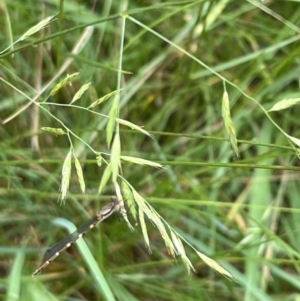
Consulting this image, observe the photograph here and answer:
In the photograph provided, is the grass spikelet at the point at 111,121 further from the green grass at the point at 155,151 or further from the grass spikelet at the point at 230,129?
the green grass at the point at 155,151

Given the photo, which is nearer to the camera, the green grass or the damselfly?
the damselfly

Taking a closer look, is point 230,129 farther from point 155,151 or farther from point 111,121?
point 155,151

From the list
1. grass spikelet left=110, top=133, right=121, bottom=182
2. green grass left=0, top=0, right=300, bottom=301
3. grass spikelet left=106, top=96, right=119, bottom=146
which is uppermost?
grass spikelet left=106, top=96, right=119, bottom=146

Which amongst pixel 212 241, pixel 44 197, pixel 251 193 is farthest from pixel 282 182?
pixel 44 197

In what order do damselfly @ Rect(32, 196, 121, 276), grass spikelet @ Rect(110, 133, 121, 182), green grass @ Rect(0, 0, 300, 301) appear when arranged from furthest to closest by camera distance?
1. green grass @ Rect(0, 0, 300, 301)
2. damselfly @ Rect(32, 196, 121, 276)
3. grass spikelet @ Rect(110, 133, 121, 182)

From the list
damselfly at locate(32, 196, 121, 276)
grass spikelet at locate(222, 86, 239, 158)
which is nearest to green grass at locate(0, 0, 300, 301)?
damselfly at locate(32, 196, 121, 276)

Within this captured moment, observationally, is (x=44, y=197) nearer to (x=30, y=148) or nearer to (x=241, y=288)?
(x=30, y=148)

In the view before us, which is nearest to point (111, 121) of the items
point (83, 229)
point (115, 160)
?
point (115, 160)

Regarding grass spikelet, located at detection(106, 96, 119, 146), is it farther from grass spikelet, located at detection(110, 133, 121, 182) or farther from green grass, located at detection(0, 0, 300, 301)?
green grass, located at detection(0, 0, 300, 301)
